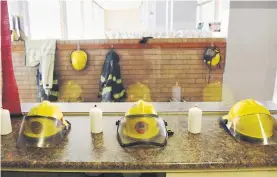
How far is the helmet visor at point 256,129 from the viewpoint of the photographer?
3.22 feet

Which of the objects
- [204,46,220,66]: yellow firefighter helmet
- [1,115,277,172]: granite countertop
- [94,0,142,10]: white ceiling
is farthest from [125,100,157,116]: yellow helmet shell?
[94,0,142,10]: white ceiling

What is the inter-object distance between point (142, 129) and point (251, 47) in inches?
66.9

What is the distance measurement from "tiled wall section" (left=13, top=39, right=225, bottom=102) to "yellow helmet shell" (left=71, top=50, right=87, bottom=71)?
79 mm

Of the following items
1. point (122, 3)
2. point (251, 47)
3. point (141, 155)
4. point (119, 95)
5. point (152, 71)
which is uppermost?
point (122, 3)

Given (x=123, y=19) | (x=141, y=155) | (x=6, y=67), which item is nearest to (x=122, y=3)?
(x=123, y=19)

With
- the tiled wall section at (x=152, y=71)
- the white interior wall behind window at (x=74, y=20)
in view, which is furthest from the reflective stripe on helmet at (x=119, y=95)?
the white interior wall behind window at (x=74, y=20)

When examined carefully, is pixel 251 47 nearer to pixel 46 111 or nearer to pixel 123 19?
pixel 46 111

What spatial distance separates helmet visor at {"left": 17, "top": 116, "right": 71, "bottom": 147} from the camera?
0.97 m

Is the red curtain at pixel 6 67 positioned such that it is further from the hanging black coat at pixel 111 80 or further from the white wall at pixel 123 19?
the white wall at pixel 123 19

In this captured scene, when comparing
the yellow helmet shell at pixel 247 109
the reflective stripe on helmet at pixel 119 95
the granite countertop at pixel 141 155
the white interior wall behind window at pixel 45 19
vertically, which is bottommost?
the reflective stripe on helmet at pixel 119 95

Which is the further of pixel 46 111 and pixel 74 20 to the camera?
pixel 74 20

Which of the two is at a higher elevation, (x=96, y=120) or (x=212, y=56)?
(x=212, y=56)

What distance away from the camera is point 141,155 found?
901 mm

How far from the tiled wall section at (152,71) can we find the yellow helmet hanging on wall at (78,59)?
3.1 inches
